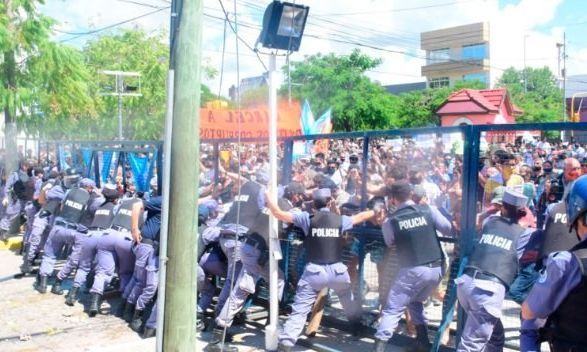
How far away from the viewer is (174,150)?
521 centimetres

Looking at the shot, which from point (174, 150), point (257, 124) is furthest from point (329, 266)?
point (257, 124)

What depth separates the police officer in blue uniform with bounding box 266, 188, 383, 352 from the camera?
20.1 feet

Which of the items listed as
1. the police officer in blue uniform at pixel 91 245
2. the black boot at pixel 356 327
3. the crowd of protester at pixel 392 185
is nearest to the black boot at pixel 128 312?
the crowd of protester at pixel 392 185

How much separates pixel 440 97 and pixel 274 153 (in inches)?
1759

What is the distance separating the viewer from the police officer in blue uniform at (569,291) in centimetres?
330

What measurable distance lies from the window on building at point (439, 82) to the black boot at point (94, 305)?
229 feet

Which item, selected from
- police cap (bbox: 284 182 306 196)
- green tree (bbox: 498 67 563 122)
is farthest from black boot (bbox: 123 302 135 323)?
green tree (bbox: 498 67 563 122)

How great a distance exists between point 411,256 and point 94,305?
178 inches

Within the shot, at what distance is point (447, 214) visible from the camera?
5.97 m

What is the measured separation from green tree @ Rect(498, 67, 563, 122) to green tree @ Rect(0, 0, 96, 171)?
40.5m

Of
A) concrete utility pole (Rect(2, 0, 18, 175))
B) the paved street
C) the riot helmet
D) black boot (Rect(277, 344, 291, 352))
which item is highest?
concrete utility pole (Rect(2, 0, 18, 175))

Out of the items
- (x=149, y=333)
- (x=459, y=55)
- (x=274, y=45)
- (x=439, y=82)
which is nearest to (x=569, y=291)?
(x=274, y=45)

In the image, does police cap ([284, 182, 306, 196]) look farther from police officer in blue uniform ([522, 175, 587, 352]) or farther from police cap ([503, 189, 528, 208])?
police officer in blue uniform ([522, 175, 587, 352])

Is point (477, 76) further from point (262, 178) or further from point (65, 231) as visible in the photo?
point (262, 178)
